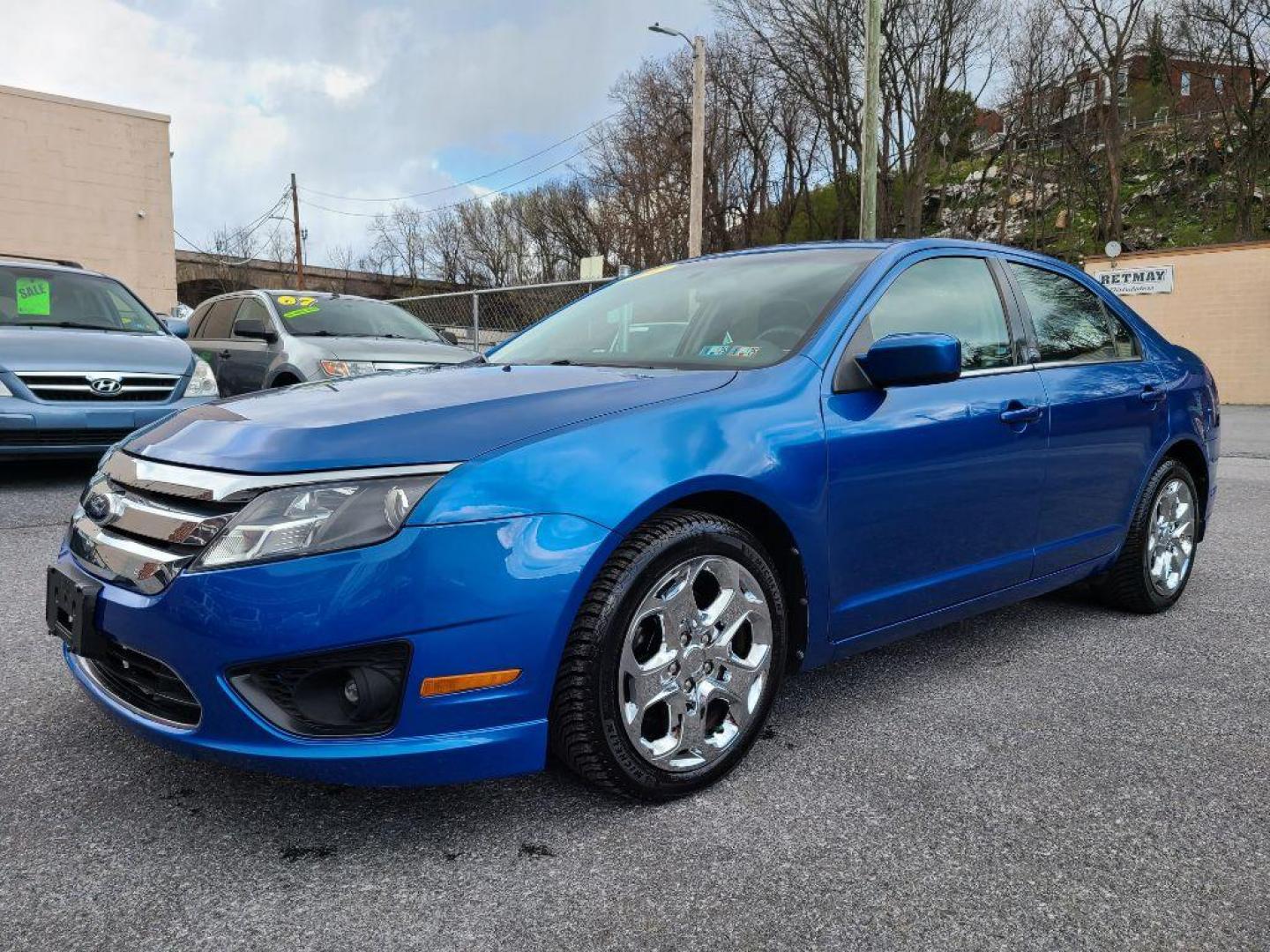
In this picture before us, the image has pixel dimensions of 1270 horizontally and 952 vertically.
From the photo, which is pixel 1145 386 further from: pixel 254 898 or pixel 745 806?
pixel 254 898

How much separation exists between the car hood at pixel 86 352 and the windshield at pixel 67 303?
30 cm

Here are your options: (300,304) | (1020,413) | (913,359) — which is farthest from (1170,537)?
(300,304)

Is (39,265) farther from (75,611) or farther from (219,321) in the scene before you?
(75,611)

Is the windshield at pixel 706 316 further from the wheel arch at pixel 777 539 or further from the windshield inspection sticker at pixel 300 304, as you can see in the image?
the windshield inspection sticker at pixel 300 304

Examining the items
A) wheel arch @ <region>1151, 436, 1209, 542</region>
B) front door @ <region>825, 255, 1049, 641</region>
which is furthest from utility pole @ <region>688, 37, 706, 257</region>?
front door @ <region>825, 255, 1049, 641</region>

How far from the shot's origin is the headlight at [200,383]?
6445mm

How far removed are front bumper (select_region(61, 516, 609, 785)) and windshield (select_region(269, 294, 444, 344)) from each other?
21.1 ft

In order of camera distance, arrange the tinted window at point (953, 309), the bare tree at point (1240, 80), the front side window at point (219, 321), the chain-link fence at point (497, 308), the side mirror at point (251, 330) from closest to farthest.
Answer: the tinted window at point (953, 309), the side mirror at point (251, 330), the front side window at point (219, 321), the chain-link fence at point (497, 308), the bare tree at point (1240, 80)

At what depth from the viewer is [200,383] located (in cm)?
655

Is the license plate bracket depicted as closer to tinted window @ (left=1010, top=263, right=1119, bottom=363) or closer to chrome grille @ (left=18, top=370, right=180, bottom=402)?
tinted window @ (left=1010, top=263, right=1119, bottom=363)

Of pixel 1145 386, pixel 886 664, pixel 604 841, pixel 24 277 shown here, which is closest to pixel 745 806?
pixel 604 841

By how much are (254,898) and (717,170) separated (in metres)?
39.6

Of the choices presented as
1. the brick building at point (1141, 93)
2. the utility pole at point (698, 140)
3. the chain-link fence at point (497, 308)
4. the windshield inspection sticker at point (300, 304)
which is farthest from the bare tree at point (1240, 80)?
the windshield inspection sticker at point (300, 304)

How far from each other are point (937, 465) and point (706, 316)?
33.5 inches
